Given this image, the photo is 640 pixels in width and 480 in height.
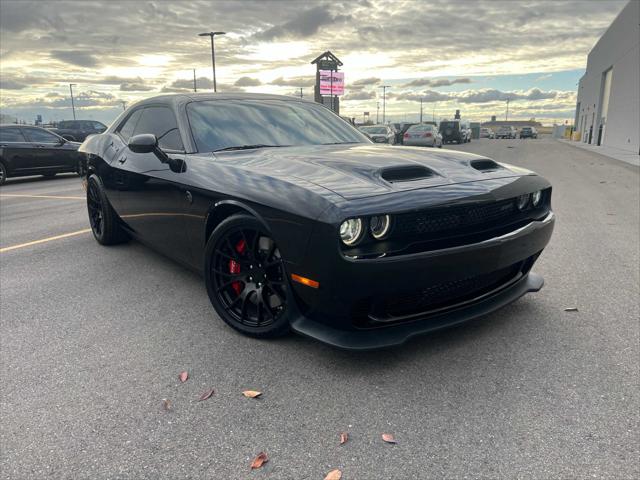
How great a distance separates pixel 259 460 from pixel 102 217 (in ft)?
12.4

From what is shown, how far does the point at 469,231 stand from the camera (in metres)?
2.54

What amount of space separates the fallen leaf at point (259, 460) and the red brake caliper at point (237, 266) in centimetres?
124

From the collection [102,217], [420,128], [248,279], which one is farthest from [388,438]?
[420,128]

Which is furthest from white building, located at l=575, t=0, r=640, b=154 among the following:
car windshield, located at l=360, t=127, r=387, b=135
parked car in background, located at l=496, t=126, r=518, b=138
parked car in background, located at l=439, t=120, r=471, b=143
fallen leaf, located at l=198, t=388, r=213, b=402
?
fallen leaf, located at l=198, t=388, r=213, b=402

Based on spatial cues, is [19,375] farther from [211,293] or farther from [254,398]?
[254,398]

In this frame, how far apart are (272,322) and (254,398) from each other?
0.55m

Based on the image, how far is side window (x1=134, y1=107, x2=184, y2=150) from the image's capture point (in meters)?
3.61

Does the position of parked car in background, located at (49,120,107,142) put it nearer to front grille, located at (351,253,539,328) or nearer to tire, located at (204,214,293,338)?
tire, located at (204,214,293,338)

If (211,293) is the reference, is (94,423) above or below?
below

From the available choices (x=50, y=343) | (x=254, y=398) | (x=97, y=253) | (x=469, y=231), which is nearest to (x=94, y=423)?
(x=254, y=398)

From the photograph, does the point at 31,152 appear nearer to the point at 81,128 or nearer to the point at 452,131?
the point at 81,128

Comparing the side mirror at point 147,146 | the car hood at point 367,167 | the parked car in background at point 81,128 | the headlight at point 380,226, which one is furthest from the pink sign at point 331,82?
the headlight at point 380,226

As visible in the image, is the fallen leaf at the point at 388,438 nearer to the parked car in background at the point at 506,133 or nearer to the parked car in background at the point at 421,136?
the parked car in background at the point at 421,136

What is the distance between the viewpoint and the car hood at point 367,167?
98.3 inches
